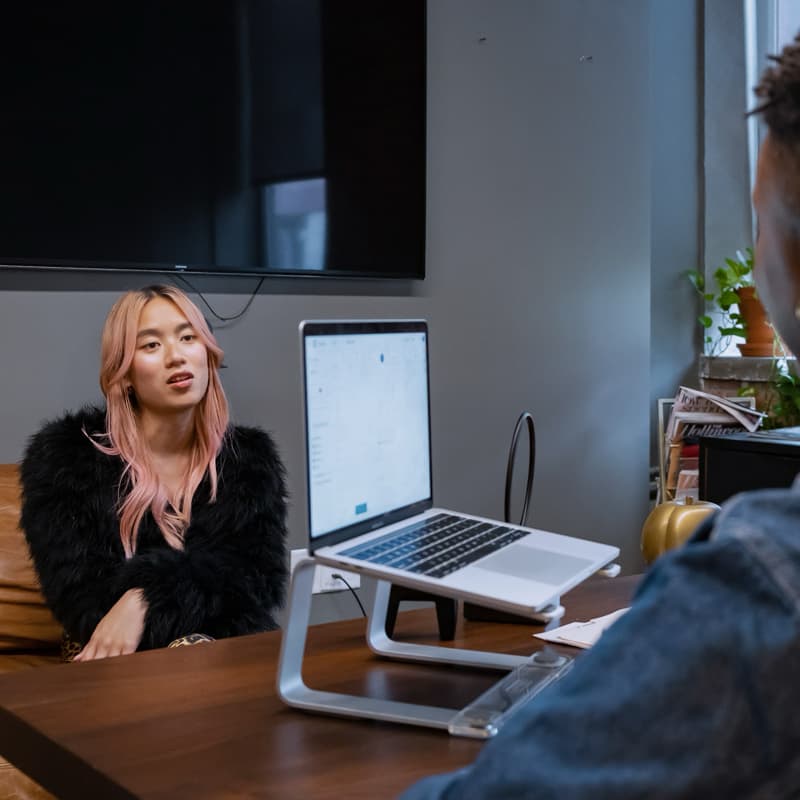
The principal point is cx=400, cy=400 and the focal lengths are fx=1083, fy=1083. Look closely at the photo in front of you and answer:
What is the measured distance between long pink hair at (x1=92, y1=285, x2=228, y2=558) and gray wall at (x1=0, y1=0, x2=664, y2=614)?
48 cm

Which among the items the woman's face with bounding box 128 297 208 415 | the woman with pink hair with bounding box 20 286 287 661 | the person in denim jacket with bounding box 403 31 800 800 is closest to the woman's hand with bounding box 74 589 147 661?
the woman with pink hair with bounding box 20 286 287 661

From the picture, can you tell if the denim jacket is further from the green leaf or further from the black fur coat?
the green leaf

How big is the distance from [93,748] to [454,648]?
0.52 m

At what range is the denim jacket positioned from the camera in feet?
1.59

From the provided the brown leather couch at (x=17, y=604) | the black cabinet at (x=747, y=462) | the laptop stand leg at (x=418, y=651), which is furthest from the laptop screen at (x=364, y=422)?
the black cabinet at (x=747, y=462)

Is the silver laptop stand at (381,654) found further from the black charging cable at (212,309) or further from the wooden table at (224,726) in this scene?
the black charging cable at (212,309)

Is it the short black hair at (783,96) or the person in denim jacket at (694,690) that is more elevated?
the short black hair at (783,96)

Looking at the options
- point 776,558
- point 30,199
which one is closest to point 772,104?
point 776,558

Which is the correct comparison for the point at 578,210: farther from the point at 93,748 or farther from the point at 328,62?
the point at 93,748

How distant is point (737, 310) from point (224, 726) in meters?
3.45

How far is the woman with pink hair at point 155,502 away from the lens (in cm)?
196

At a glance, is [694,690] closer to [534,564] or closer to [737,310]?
[534,564]

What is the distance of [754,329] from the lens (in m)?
3.89

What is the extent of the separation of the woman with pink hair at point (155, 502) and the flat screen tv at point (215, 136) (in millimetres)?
343
